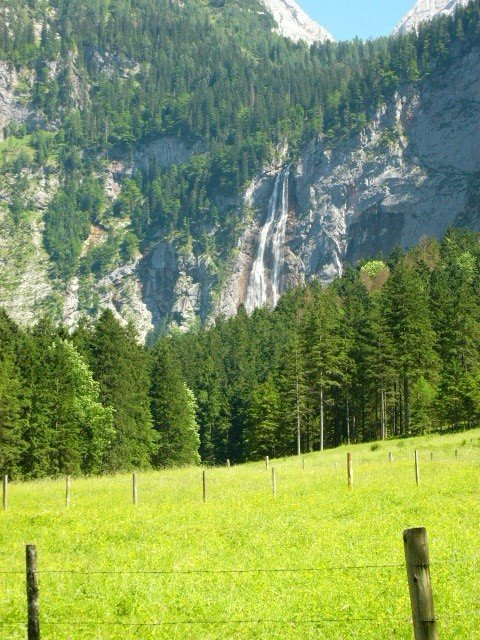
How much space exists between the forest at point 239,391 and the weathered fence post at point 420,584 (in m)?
49.4

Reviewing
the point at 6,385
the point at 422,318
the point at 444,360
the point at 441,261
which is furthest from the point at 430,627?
the point at 441,261

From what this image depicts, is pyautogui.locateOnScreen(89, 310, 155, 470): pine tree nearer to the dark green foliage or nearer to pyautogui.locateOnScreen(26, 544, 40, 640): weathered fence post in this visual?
the dark green foliage

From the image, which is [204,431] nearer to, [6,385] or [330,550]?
[6,385]

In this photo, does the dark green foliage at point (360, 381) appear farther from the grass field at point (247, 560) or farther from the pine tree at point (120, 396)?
the grass field at point (247, 560)

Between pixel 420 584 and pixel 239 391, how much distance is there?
108 m

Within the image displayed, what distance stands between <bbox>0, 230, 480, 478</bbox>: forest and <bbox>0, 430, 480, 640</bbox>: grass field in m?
28.0

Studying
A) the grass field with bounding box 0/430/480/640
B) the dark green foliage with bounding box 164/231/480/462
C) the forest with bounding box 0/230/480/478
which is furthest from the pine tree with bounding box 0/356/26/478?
the dark green foliage with bounding box 164/231/480/462

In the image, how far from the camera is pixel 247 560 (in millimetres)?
17266

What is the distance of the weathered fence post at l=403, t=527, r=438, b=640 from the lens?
7414 millimetres

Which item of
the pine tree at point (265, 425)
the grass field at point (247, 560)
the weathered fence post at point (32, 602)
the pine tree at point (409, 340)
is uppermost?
the pine tree at point (409, 340)

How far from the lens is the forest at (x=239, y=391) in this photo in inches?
2357

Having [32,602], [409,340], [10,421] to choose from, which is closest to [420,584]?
[32,602]

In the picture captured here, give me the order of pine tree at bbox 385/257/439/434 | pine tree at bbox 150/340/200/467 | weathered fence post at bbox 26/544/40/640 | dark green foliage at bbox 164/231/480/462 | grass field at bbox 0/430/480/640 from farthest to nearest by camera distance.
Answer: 1. pine tree at bbox 150/340/200/467
2. pine tree at bbox 385/257/439/434
3. dark green foliage at bbox 164/231/480/462
4. grass field at bbox 0/430/480/640
5. weathered fence post at bbox 26/544/40/640

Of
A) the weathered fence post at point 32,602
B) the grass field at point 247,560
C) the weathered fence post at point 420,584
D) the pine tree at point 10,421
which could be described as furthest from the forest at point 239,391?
the weathered fence post at point 420,584
